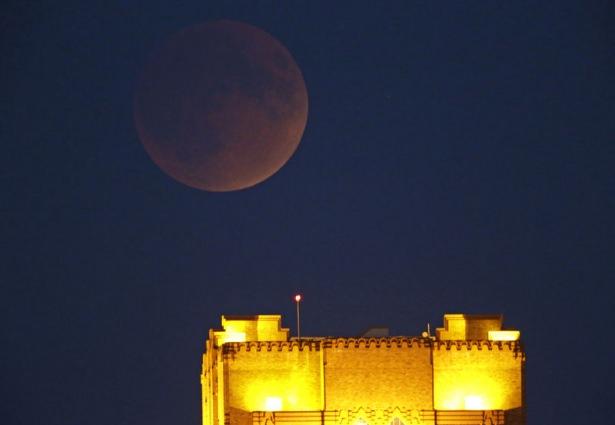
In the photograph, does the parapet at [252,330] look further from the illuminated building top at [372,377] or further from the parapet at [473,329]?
the parapet at [473,329]

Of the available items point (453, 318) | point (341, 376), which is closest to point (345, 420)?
point (341, 376)

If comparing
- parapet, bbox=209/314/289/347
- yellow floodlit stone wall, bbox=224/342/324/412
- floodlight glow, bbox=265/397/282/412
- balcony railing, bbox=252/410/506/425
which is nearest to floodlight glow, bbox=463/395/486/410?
balcony railing, bbox=252/410/506/425

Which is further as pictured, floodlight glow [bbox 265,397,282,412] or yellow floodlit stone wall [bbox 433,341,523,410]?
yellow floodlit stone wall [bbox 433,341,523,410]

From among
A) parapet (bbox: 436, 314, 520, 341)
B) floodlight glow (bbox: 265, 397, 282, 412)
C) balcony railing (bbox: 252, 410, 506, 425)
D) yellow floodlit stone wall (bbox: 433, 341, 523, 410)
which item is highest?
parapet (bbox: 436, 314, 520, 341)

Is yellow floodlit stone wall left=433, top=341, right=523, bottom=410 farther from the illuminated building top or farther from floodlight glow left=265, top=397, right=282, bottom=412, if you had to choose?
floodlight glow left=265, top=397, right=282, bottom=412

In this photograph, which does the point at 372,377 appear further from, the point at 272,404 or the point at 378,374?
the point at 272,404

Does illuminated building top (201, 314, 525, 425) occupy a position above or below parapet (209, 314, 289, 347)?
below

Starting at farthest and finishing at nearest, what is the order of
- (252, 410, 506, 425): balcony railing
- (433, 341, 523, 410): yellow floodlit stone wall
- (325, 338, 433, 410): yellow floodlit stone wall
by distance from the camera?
(433, 341, 523, 410): yellow floodlit stone wall → (325, 338, 433, 410): yellow floodlit stone wall → (252, 410, 506, 425): balcony railing

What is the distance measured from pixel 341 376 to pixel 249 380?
5.74 metres

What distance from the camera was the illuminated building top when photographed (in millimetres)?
112500

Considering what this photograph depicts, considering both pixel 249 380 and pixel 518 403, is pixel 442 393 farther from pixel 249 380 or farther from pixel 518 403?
pixel 249 380

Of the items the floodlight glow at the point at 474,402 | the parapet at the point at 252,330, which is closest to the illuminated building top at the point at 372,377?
the floodlight glow at the point at 474,402

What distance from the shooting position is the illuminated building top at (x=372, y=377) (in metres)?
112

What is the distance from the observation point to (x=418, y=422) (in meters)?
112
